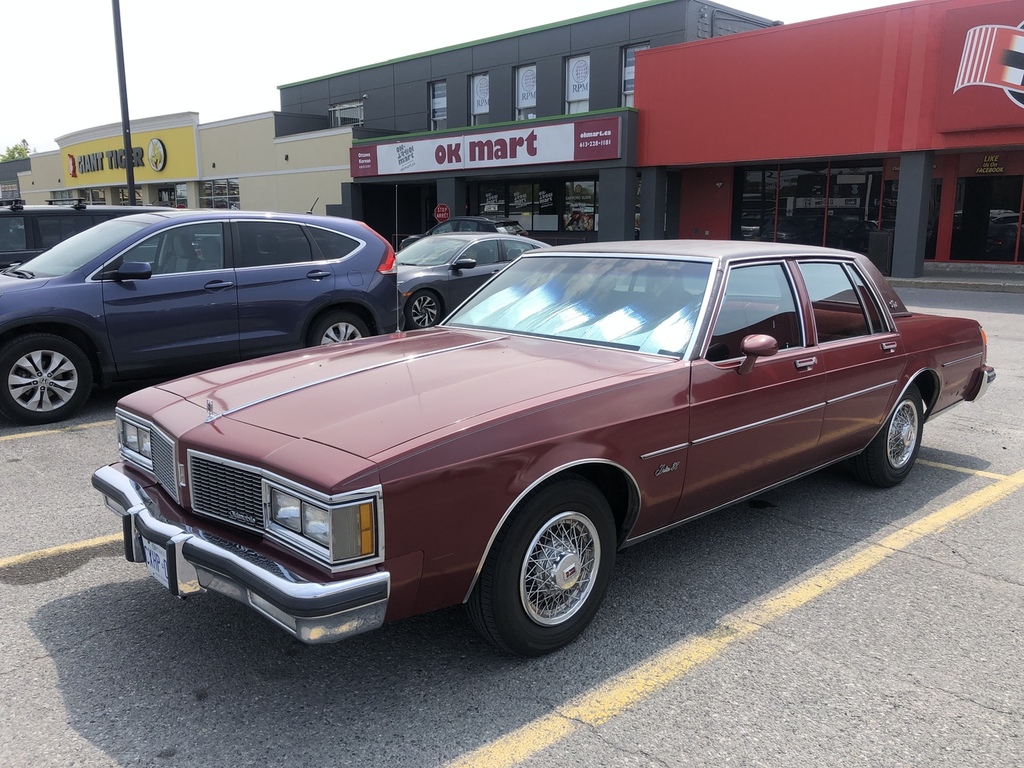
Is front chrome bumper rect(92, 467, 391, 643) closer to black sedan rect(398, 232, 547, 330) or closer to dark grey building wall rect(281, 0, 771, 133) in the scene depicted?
black sedan rect(398, 232, 547, 330)

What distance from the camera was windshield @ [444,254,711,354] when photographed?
4062 mm

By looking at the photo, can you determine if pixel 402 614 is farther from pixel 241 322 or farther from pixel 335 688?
pixel 241 322

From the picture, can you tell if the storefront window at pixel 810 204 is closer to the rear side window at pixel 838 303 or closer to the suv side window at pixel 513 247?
the suv side window at pixel 513 247

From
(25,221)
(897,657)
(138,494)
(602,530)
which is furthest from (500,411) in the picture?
(25,221)

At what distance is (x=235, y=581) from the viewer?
9.21ft

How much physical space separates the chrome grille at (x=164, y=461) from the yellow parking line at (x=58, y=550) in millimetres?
1165

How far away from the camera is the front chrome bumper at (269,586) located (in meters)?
2.64

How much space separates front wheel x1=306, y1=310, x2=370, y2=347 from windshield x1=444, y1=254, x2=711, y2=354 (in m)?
3.42

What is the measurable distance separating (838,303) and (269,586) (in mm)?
3652

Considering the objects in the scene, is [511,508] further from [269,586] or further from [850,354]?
[850,354]

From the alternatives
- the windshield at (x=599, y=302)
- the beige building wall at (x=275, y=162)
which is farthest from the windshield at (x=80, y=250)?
the beige building wall at (x=275, y=162)

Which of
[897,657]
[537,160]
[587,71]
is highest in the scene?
[587,71]

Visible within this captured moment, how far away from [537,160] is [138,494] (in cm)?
2213

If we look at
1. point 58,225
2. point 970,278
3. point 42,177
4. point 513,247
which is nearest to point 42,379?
point 58,225
